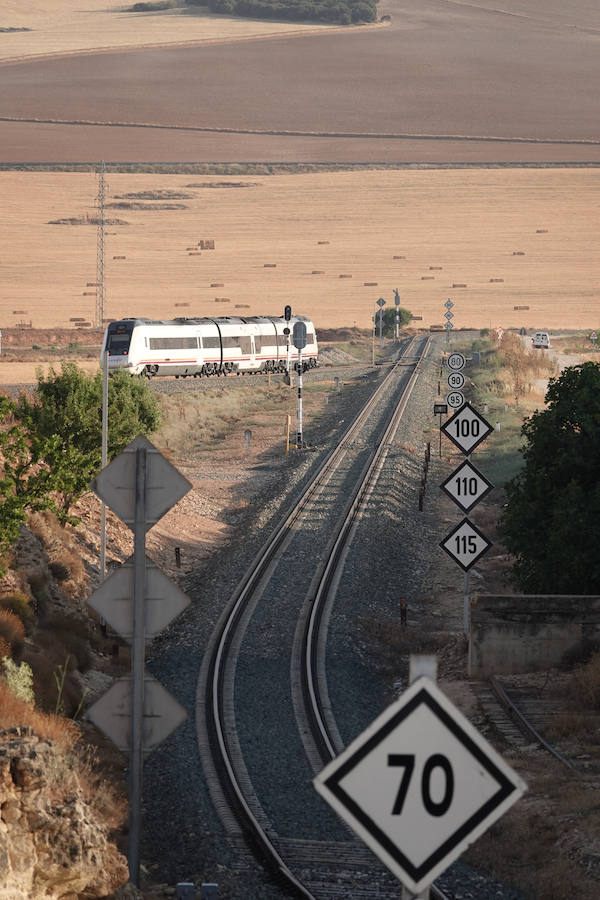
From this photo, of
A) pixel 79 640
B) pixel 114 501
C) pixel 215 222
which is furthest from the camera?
pixel 215 222

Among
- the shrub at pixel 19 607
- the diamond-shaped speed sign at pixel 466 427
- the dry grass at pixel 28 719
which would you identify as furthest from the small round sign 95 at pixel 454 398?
the dry grass at pixel 28 719

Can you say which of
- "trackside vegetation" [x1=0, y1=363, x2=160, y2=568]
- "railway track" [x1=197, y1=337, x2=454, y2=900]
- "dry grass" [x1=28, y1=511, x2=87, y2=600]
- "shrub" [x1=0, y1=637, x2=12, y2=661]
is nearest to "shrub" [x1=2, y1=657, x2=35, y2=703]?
"shrub" [x1=0, y1=637, x2=12, y2=661]

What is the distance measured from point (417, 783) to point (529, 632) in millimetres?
13675

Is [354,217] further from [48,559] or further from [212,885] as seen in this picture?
[212,885]

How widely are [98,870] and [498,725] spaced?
7.35 meters

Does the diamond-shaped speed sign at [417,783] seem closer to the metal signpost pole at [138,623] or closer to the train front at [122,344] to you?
the metal signpost pole at [138,623]

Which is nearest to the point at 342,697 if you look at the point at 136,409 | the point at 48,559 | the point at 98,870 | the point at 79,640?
the point at 79,640

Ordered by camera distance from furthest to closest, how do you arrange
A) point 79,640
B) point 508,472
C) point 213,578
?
point 508,472, point 213,578, point 79,640

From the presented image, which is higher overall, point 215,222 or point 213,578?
point 215,222

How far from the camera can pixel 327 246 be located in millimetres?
146375

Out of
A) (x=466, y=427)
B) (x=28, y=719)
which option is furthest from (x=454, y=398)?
A: (x=28, y=719)

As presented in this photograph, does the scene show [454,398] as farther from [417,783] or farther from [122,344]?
[417,783]

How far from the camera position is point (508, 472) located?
114 ft

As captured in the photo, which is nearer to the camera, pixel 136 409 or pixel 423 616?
pixel 423 616
